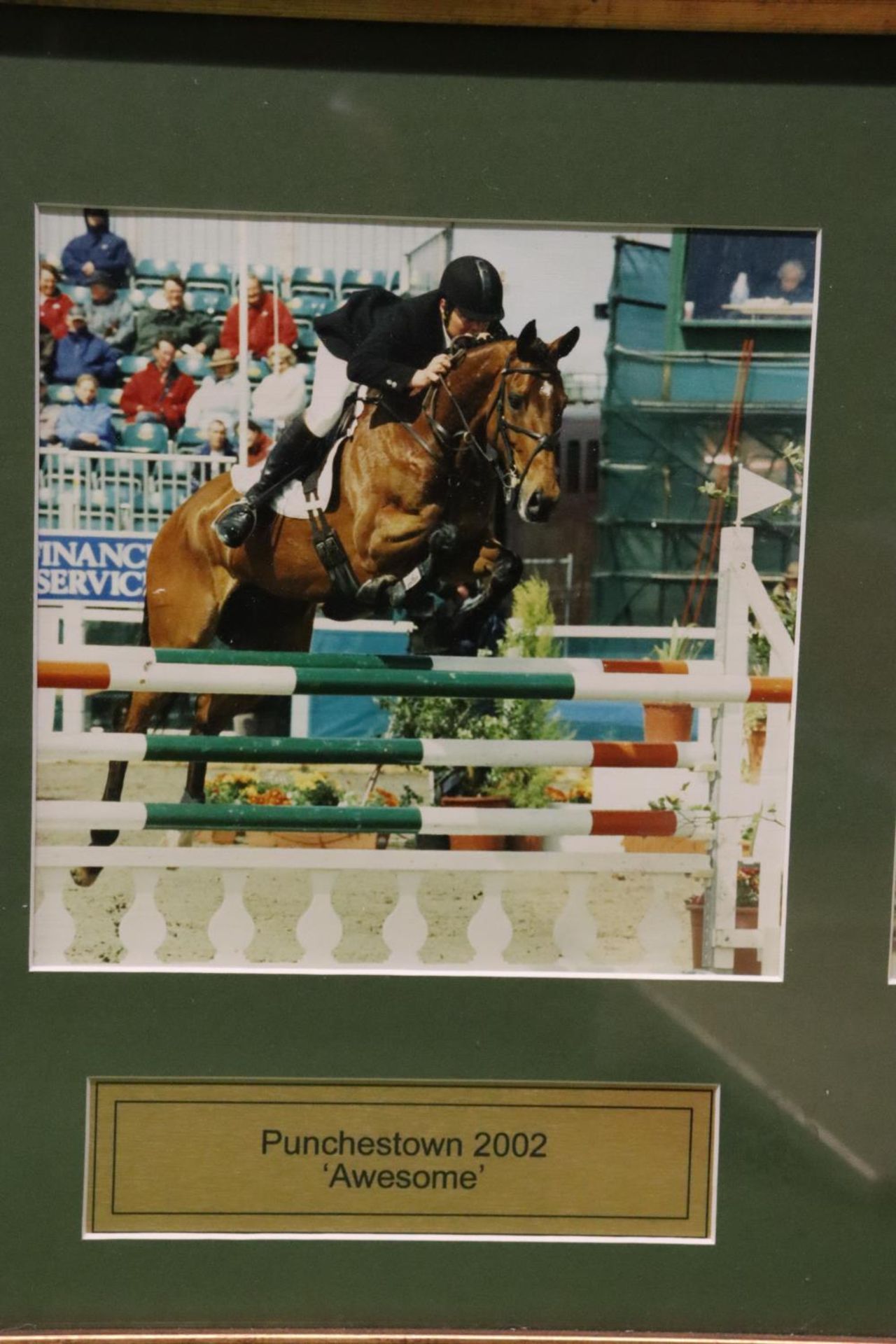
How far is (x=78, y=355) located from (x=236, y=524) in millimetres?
493

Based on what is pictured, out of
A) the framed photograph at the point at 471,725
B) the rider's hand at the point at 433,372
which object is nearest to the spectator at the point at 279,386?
the framed photograph at the point at 471,725

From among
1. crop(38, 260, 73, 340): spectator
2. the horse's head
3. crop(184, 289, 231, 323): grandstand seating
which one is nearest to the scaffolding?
the horse's head

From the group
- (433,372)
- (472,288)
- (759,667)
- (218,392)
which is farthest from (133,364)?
(759,667)

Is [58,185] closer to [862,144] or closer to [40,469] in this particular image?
[40,469]

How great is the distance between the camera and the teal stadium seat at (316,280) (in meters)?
2.74

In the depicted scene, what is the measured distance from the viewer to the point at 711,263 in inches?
109

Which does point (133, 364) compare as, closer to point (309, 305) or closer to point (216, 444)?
point (216, 444)

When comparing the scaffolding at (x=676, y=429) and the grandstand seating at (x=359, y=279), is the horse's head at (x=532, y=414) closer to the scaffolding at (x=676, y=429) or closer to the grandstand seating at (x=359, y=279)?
the scaffolding at (x=676, y=429)

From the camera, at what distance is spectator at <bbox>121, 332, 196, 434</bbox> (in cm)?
274

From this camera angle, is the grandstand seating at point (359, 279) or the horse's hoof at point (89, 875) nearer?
the grandstand seating at point (359, 279)

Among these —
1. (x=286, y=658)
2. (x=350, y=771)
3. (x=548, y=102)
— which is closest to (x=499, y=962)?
(x=350, y=771)

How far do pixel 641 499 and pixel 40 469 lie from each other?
52.2 inches

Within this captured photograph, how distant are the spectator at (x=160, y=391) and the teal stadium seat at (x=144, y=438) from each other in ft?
0.05

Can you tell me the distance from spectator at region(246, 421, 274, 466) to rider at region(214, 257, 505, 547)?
1 cm
